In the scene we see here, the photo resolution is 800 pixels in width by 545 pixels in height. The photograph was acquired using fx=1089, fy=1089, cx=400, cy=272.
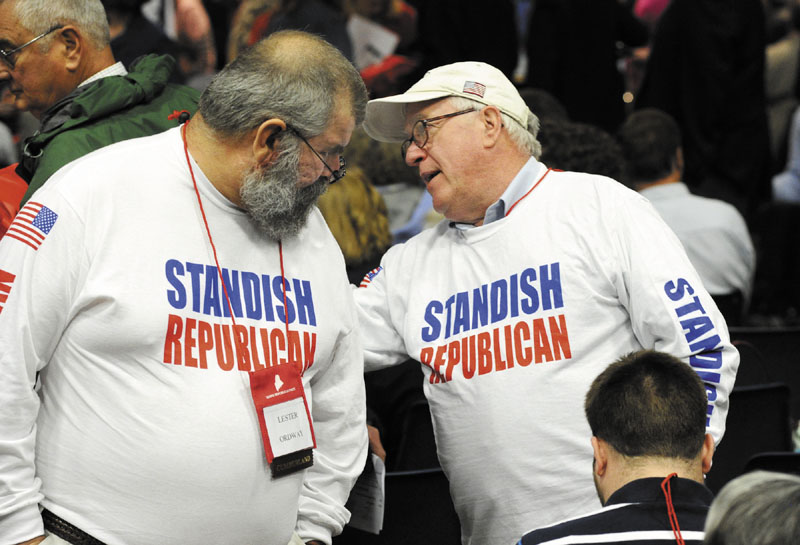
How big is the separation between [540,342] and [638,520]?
0.82m

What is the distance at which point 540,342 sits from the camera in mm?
2939

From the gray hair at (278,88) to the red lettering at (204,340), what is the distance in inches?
18.0

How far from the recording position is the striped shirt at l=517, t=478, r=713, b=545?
85.3 inches

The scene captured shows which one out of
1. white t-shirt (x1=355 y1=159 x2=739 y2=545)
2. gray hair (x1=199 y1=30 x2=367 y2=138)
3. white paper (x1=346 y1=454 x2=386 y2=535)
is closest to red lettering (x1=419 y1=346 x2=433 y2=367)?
white t-shirt (x1=355 y1=159 x2=739 y2=545)

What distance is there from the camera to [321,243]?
114 inches

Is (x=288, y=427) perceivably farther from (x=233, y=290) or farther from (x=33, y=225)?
(x=33, y=225)

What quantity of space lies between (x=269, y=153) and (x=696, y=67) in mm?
4540

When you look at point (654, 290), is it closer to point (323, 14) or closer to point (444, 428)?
point (444, 428)

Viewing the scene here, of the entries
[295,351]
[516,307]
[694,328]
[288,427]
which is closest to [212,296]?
[295,351]

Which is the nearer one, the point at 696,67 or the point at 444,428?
the point at 444,428

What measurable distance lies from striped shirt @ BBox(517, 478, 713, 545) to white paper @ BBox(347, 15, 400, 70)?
465 cm

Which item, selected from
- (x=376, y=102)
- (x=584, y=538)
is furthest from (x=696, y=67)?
(x=584, y=538)

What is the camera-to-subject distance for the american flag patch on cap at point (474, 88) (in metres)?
3.16

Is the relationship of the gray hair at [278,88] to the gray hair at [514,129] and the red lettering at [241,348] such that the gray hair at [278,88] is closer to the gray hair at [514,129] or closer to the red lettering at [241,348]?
the red lettering at [241,348]
